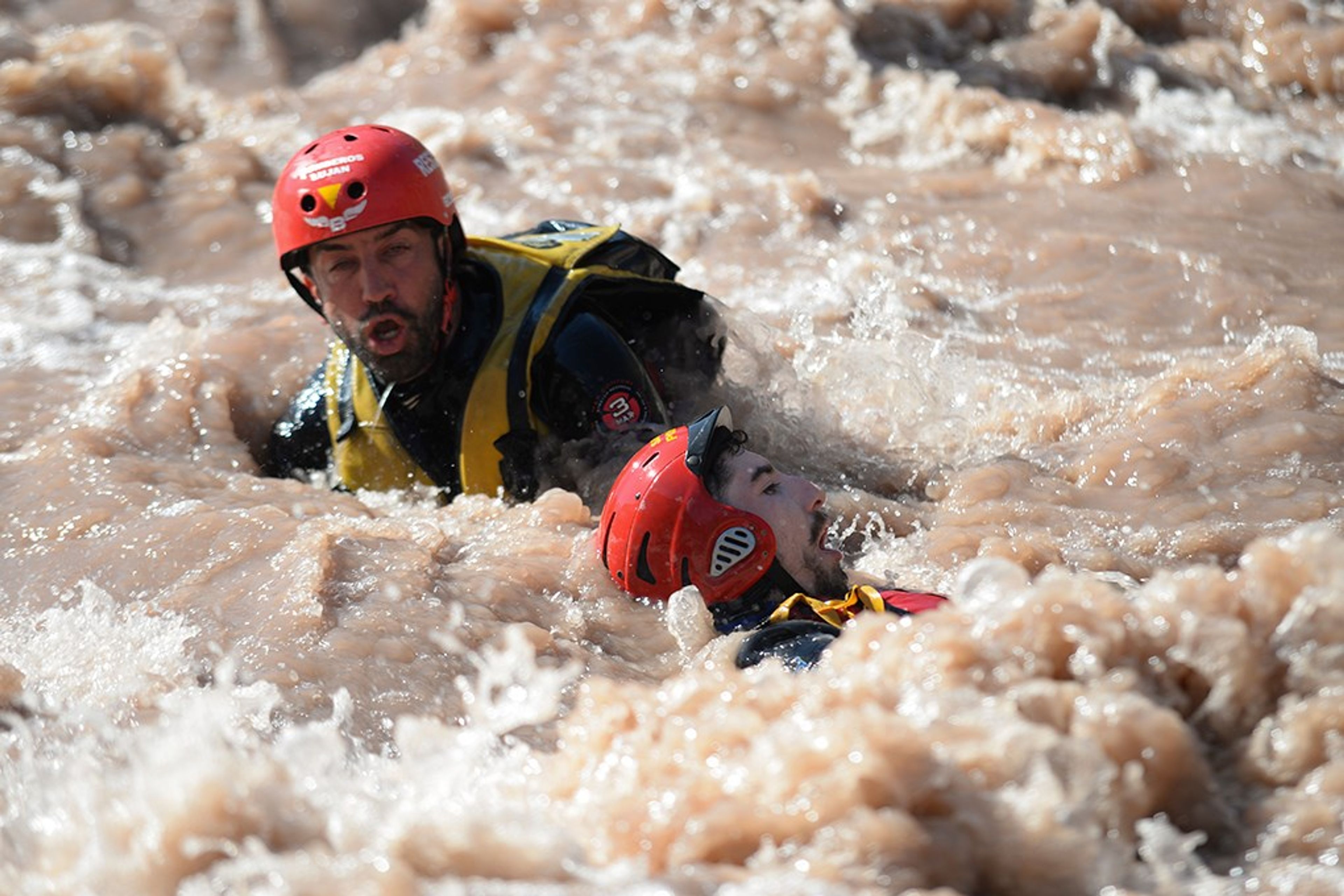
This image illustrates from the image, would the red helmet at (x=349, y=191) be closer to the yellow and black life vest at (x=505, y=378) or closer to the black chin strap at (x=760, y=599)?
the yellow and black life vest at (x=505, y=378)

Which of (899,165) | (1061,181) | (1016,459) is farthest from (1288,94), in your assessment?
(1016,459)

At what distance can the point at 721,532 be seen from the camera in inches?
142

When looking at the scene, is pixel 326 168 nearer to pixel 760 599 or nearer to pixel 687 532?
pixel 687 532

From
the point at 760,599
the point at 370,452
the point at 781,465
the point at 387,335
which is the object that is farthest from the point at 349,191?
the point at 760,599

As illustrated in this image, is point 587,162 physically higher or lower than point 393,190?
lower

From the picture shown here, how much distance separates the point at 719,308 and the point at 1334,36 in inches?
177

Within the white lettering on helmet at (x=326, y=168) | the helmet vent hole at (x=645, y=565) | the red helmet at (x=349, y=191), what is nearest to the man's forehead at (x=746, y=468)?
the helmet vent hole at (x=645, y=565)

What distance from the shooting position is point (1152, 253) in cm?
606

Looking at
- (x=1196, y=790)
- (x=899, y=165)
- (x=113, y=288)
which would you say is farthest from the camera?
(x=899, y=165)

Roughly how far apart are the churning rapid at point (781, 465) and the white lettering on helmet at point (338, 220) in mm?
861

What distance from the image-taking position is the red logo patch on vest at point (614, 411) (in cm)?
435

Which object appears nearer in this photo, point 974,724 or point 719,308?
point 974,724

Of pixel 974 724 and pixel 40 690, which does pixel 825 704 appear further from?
pixel 40 690

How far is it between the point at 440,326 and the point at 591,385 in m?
0.53
